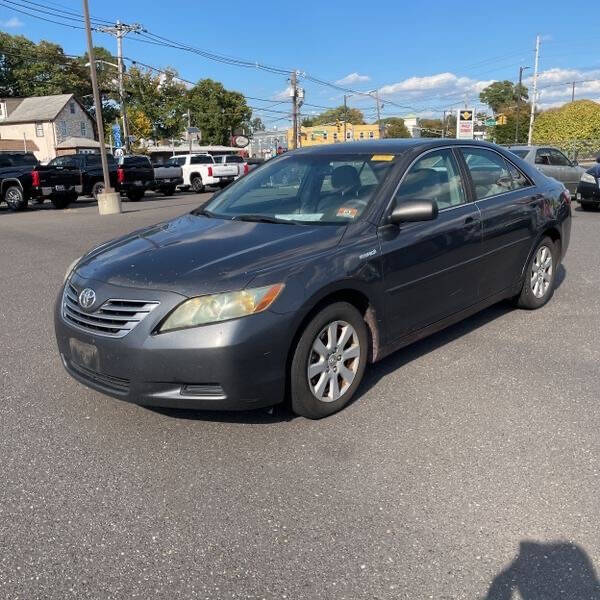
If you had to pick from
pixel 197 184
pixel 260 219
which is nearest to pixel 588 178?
pixel 260 219

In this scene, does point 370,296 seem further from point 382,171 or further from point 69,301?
point 69,301

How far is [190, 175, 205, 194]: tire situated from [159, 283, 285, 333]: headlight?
26854 millimetres

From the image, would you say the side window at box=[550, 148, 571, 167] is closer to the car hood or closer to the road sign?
the car hood

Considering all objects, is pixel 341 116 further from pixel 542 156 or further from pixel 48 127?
pixel 542 156

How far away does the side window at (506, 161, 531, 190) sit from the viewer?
5.38 metres

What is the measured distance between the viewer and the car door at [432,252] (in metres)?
3.94

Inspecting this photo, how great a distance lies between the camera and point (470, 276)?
15.1 feet

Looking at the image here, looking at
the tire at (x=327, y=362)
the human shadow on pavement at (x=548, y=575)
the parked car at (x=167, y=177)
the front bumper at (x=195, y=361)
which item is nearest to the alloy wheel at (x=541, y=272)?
the tire at (x=327, y=362)

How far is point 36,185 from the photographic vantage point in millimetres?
20203

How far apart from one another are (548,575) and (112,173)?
23.5m

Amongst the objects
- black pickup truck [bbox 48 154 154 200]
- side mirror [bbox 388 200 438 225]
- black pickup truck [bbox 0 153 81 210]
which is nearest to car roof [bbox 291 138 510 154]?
side mirror [bbox 388 200 438 225]

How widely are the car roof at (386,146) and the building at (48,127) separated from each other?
58942 mm

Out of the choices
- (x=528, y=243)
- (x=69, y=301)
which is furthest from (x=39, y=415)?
(x=528, y=243)

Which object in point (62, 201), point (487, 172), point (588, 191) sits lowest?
point (62, 201)
